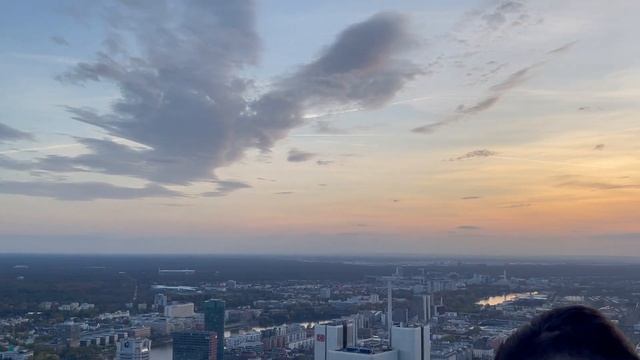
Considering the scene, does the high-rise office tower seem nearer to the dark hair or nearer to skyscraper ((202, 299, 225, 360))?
skyscraper ((202, 299, 225, 360))

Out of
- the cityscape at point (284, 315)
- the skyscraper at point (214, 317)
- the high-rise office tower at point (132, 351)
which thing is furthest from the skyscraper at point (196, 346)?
the skyscraper at point (214, 317)

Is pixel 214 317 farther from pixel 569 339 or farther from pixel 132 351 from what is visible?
pixel 569 339

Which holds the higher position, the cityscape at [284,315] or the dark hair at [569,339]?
the dark hair at [569,339]

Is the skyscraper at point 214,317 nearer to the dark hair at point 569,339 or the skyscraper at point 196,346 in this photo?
the skyscraper at point 196,346

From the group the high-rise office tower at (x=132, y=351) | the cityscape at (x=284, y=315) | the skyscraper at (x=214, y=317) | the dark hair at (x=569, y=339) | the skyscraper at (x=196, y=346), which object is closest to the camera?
the dark hair at (x=569, y=339)

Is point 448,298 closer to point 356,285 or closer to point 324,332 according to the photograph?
point 356,285


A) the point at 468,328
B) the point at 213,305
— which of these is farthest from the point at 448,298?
the point at 213,305

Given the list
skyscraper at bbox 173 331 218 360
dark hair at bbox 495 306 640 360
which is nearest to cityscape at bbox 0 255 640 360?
skyscraper at bbox 173 331 218 360
